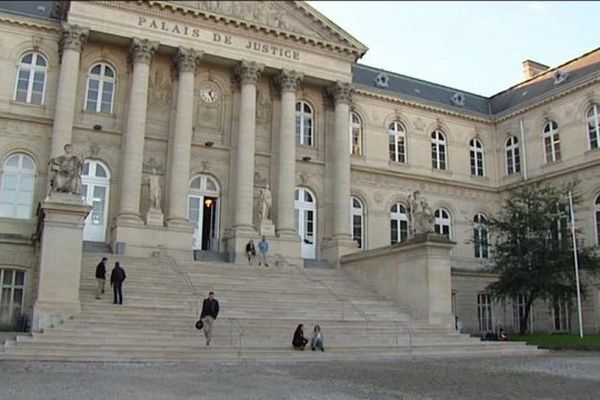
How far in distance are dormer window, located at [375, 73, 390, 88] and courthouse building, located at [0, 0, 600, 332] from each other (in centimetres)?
16

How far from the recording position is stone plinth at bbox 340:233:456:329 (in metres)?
23.5

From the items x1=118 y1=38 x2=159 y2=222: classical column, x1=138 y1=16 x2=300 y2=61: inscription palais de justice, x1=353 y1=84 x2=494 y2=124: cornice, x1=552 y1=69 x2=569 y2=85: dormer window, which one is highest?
x1=552 y1=69 x2=569 y2=85: dormer window

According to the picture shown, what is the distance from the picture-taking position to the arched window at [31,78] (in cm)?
2925

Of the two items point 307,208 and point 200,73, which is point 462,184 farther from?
point 200,73

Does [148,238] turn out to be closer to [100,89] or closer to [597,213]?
[100,89]

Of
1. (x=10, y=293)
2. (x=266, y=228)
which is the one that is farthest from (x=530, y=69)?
(x=10, y=293)

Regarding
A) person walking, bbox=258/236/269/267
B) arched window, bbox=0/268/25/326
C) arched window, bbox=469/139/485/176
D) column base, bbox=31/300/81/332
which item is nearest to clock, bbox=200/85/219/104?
person walking, bbox=258/236/269/267

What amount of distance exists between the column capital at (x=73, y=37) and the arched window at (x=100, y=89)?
1878 millimetres

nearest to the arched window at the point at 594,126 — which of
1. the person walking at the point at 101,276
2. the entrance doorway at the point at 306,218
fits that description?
the entrance doorway at the point at 306,218

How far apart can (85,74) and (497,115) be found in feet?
86.3

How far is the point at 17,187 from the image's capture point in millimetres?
28172

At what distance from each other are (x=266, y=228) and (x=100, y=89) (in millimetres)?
10561

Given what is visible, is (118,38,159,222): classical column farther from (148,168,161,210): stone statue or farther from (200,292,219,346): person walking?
(200,292,219,346): person walking

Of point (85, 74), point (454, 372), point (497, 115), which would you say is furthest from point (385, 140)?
point (454, 372)
